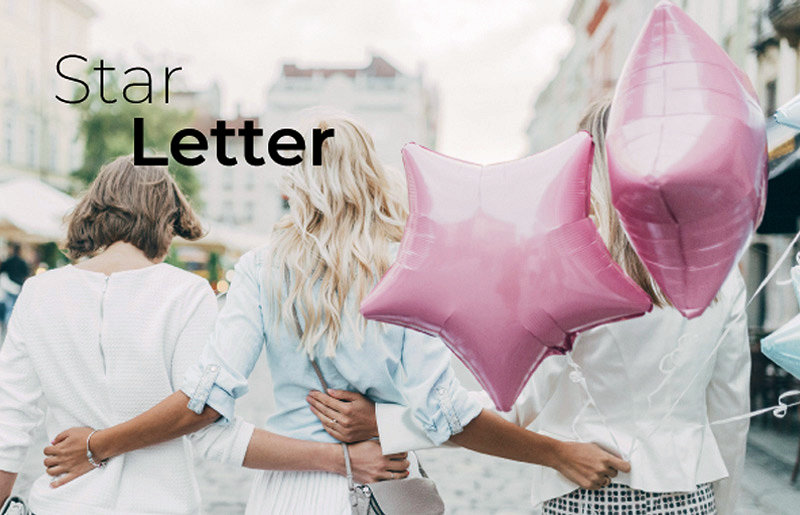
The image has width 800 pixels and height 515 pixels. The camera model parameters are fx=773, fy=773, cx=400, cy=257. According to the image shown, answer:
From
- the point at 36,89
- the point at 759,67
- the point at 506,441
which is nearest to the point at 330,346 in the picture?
the point at 506,441

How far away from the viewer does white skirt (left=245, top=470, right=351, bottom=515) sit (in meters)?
1.85

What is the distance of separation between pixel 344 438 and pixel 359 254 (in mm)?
439

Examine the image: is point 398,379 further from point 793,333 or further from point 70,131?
point 70,131


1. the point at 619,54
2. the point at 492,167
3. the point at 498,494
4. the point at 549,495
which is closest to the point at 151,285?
the point at 492,167

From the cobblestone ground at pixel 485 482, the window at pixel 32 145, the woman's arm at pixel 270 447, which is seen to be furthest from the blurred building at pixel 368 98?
the woman's arm at pixel 270 447

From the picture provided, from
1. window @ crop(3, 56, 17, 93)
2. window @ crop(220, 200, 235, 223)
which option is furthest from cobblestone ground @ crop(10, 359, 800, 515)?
window @ crop(220, 200, 235, 223)

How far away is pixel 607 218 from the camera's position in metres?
1.86

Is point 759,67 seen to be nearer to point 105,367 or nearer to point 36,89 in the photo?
point 105,367

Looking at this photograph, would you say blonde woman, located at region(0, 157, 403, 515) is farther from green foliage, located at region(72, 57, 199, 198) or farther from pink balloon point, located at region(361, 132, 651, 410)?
green foliage, located at region(72, 57, 199, 198)

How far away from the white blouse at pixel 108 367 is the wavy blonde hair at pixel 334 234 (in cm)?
39

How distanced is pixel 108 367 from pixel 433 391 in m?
0.87

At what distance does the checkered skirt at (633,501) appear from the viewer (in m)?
1.93

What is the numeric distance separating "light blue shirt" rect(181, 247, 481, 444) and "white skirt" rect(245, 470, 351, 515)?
10 cm

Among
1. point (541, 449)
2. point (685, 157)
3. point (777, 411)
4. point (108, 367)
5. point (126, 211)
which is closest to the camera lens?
point (685, 157)
